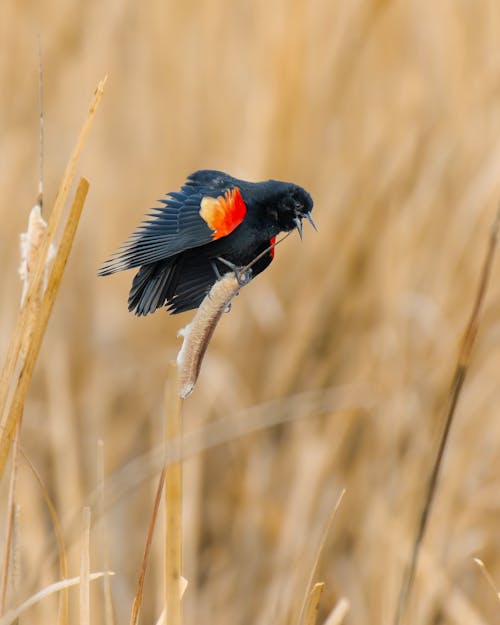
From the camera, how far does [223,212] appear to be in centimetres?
33

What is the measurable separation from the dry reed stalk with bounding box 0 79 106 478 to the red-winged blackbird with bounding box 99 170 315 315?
8 centimetres

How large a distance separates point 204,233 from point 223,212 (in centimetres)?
2

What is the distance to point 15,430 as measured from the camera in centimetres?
47

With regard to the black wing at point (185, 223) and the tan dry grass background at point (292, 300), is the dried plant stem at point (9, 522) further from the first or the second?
the tan dry grass background at point (292, 300)

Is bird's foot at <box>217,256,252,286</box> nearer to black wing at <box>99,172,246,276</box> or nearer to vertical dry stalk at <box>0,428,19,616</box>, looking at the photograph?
black wing at <box>99,172,246,276</box>

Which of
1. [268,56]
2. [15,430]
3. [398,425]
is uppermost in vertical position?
[268,56]

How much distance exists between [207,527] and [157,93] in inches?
36.8

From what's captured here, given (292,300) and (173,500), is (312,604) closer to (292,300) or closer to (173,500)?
(173,500)

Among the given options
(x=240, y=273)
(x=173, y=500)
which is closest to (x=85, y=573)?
(x=173, y=500)

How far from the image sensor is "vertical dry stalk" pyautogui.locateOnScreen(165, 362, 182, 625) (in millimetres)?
344

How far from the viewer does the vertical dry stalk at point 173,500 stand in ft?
1.13

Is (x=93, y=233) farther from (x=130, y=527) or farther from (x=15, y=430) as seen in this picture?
(x=15, y=430)

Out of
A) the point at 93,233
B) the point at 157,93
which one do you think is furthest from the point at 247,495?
the point at 157,93

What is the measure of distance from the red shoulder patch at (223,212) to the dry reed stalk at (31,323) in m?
0.09
